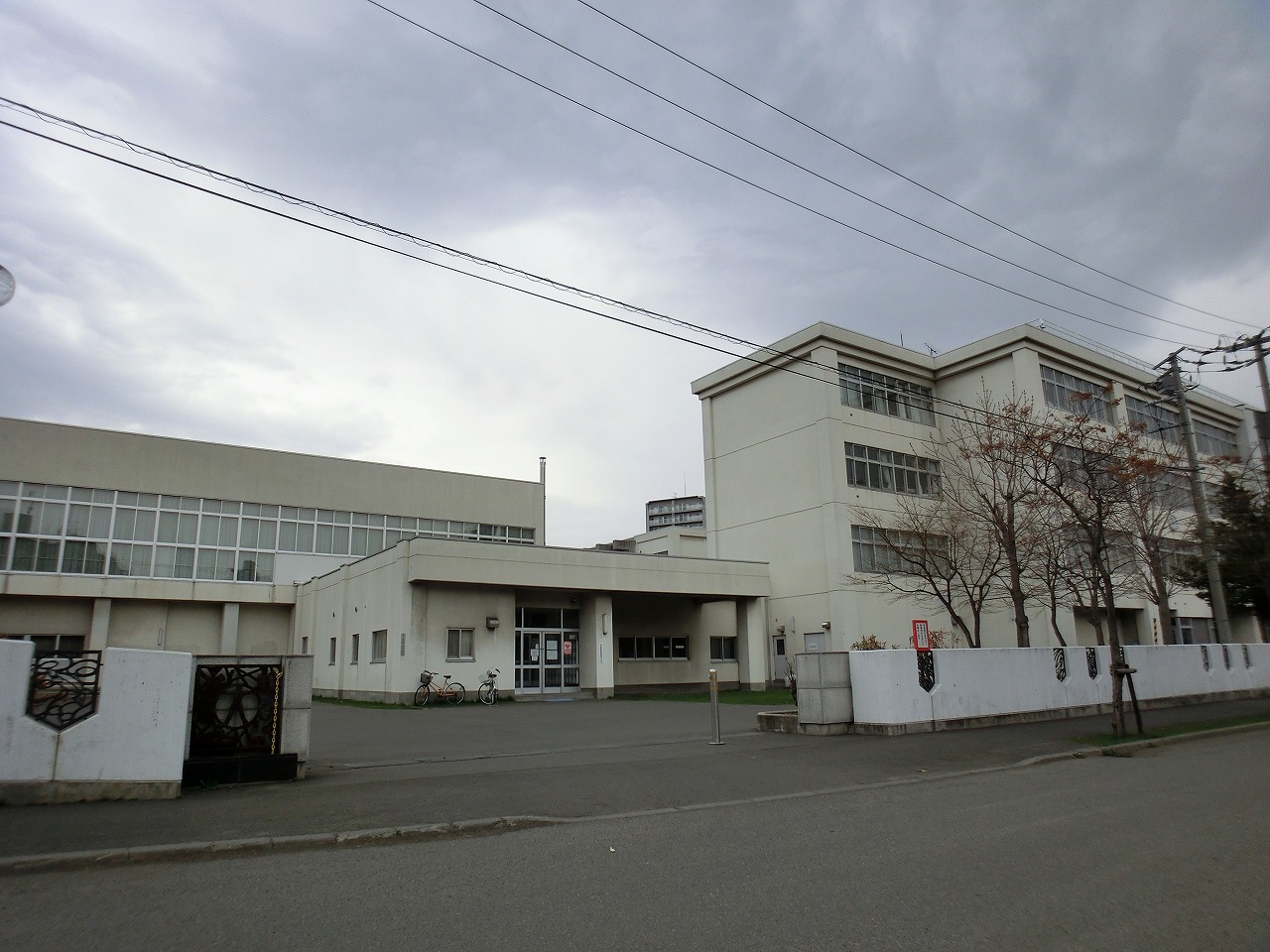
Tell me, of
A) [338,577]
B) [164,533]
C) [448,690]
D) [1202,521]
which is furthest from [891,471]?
[164,533]

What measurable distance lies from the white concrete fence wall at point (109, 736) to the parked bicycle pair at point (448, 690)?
17.3 m

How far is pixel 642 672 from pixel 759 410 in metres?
13.8

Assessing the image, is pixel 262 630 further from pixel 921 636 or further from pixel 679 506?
pixel 679 506

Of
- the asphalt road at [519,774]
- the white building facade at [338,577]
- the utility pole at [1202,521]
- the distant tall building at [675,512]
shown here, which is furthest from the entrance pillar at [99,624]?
the distant tall building at [675,512]

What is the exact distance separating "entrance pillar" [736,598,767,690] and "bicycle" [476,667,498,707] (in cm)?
1214

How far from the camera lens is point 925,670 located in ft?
53.1

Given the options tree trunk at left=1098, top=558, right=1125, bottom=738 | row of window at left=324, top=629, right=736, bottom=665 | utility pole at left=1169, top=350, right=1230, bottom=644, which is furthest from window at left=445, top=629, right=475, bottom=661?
utility pole at left=1169, top=350, right=1230, bottom=644

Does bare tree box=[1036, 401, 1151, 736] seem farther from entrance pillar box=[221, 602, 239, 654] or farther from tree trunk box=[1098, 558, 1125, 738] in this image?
entrance pillar box=[221, 602, 239, 654]

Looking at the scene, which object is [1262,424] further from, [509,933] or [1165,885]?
[509,933]

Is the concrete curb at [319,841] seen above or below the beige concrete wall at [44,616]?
below

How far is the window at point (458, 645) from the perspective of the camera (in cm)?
2808

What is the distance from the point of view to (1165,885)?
18.8 feet

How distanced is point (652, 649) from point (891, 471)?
14010 mm

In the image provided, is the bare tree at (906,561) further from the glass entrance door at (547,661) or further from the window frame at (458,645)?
the window frame at (458,645)
